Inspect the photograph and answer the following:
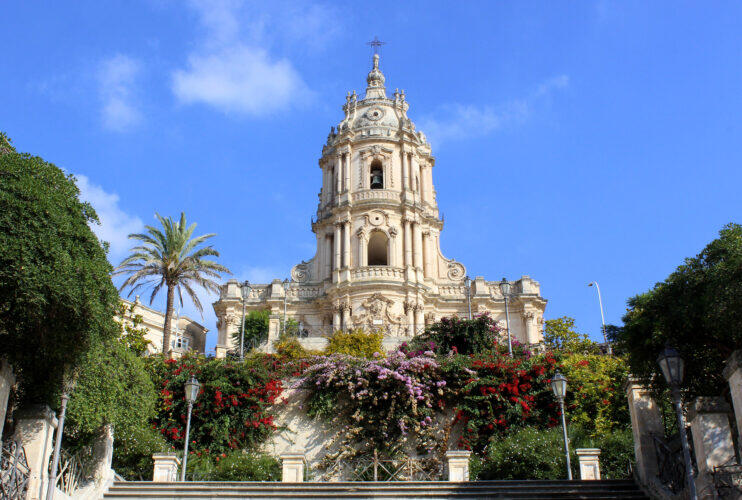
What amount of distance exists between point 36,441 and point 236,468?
329 inches

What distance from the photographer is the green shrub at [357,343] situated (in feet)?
117

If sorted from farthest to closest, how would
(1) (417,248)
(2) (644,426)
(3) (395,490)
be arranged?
(1) (417,248) < (3) (395,490) < (2) (644,426)

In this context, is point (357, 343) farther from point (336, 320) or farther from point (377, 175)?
point (377, 175)

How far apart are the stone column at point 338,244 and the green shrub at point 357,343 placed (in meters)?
9.07

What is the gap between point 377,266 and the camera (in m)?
45.2

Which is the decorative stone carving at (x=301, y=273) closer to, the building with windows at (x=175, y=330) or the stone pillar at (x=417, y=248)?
Result: the stone pillar at (x=417, y=248)

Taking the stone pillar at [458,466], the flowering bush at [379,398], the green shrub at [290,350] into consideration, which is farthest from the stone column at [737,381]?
the green shrub at [290,350]

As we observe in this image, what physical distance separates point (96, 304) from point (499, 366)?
15109mm

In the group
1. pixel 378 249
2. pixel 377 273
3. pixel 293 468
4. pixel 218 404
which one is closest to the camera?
pixel 293 468

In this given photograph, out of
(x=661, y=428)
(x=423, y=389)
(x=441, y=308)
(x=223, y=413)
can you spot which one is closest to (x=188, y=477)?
(x=223, y=413)

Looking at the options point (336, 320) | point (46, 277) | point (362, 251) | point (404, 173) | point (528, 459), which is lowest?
point (528, 459)

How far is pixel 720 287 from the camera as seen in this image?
49.8 ft

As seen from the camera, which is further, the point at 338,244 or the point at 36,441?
the point at 338,244

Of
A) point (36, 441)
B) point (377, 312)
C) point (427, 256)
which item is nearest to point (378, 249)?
point (427, 256)
